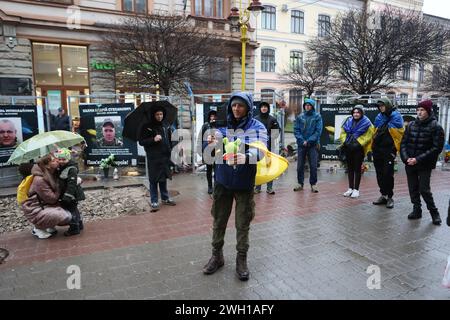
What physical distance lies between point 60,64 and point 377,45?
49.5ft

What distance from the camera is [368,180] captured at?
8.54 meters

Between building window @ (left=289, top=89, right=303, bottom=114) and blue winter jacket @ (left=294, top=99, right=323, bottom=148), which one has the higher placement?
building window @ (left=289, top=89, right=303, bottom=114)

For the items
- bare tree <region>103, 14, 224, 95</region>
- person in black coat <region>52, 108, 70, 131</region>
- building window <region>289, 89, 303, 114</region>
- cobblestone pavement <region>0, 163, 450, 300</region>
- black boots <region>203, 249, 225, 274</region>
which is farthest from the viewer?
building window <region>289, 89, 303, 114</region>

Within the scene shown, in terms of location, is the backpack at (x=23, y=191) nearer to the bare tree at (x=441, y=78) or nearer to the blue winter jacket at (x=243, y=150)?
the blue winter jacket at (x=243, y=150)

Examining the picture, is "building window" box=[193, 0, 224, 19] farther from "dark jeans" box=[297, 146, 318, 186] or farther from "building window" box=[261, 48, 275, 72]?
"dark jeans" box=[297, 146, 318, 186]

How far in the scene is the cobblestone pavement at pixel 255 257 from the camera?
3262 millimetres

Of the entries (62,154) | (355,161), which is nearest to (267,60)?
(355,161)

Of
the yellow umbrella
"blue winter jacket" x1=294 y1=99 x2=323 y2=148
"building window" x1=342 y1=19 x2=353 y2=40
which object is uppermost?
"building window" x1=342 y1=19 x2=353 y2=40

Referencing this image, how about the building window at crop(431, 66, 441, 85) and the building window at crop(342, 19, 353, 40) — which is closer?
the building window at crop(342, 19, 353, 40)

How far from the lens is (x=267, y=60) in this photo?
32.2 m

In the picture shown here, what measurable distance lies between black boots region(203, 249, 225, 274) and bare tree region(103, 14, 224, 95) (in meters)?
9.74

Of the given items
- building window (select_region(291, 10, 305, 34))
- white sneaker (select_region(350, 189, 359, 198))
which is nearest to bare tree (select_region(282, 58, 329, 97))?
building window (select_region(291, 10, 305, 34))

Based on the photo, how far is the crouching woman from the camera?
182 inches
